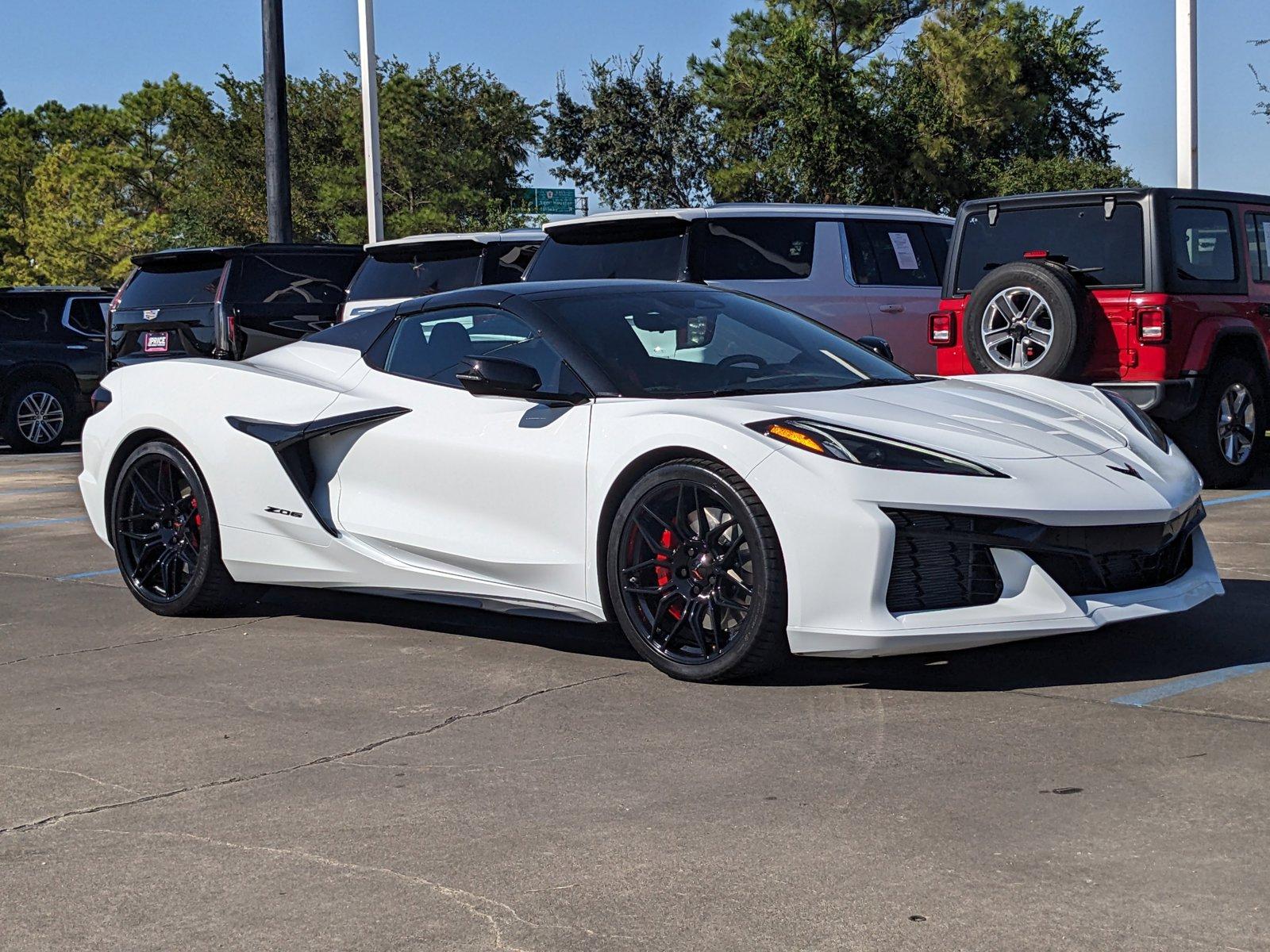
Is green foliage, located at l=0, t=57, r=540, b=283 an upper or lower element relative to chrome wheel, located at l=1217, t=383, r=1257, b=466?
upper

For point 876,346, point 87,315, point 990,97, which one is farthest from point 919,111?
point 876,346

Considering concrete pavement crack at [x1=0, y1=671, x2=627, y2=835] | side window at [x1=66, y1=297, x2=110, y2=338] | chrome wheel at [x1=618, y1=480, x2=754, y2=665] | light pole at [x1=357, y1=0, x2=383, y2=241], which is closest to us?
concrete pavement crack at [x1=0, y1=671, x2=627, y2=835]

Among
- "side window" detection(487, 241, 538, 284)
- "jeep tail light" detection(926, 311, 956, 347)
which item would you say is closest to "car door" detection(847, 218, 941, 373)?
"jeep tail light" detection(926, 311, 956, 347)

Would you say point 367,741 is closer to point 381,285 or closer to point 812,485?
point 812,485

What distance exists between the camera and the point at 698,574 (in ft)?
16.8

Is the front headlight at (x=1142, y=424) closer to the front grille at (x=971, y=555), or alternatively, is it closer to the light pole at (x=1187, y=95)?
the front grille at (x=971, y=555)

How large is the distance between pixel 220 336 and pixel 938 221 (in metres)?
6.04

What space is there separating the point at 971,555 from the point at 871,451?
16.6 inches

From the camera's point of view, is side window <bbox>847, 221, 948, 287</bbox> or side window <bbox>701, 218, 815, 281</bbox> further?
side window <bbox>847, 221, 948, 287</bbox>

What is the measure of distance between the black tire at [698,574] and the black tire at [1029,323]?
533 centimetres

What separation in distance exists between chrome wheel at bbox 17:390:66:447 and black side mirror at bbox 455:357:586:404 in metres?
13.1

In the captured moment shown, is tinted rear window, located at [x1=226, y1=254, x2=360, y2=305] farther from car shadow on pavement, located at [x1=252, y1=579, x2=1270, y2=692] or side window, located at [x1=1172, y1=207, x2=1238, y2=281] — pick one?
car shadow on pavement, located at [x1=252, y1=579, x2=1270, y2=692]

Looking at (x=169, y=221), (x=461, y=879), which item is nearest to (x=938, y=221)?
(x=461, y=879)

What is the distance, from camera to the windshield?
5680 millimetres
